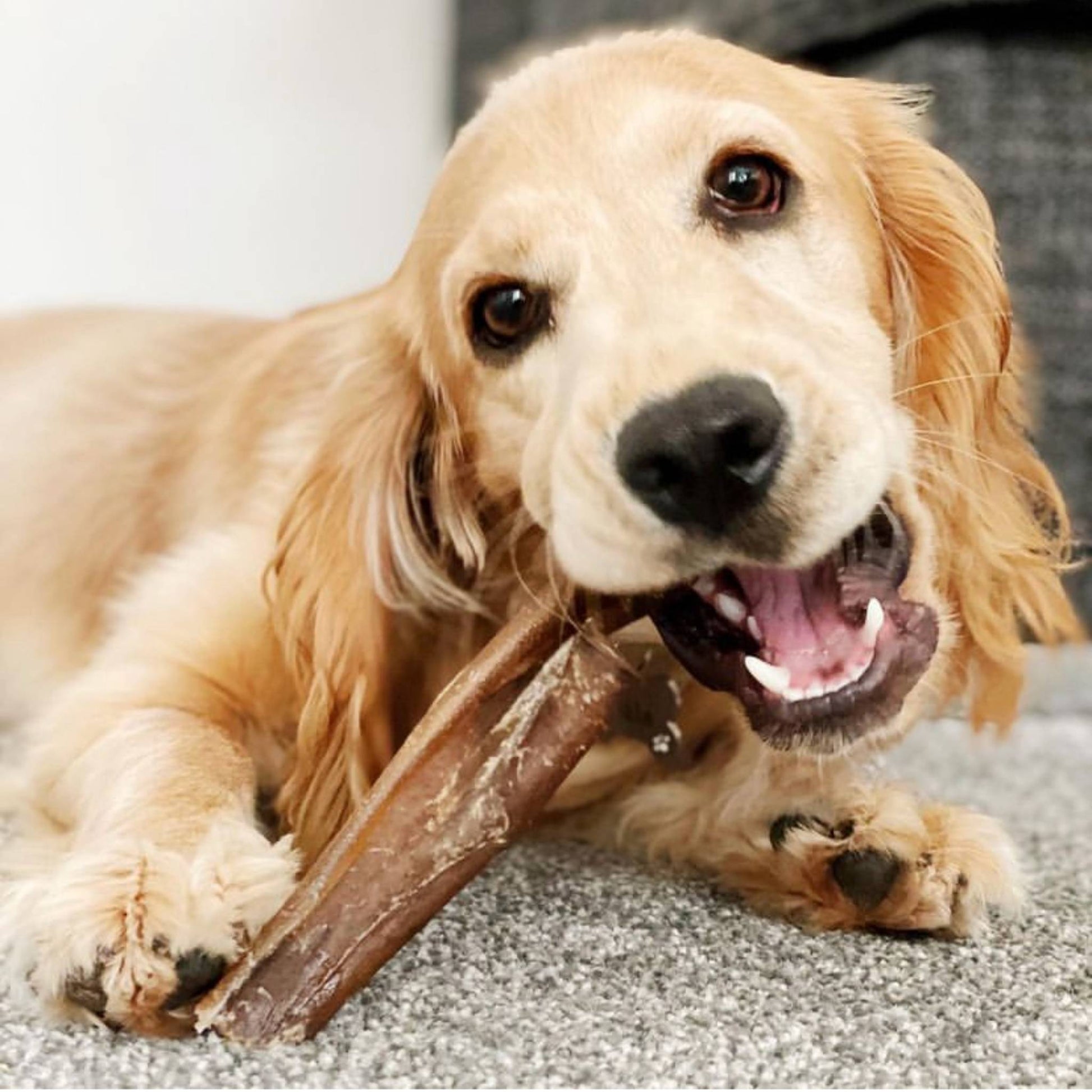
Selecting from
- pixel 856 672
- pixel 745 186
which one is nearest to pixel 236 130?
pixel 745 186

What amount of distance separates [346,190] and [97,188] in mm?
538

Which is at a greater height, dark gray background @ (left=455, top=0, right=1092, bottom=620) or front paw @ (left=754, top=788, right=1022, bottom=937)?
dark gray background @ (left=455, top=0, right=1092, bottom=620)

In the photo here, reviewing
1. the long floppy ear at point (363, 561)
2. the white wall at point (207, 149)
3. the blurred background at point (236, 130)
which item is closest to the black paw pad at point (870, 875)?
the long floppy ear at point (363, 561)

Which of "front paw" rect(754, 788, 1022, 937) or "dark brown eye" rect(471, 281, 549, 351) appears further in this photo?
"dark brown eye" rect(471, 281, 549, 351)

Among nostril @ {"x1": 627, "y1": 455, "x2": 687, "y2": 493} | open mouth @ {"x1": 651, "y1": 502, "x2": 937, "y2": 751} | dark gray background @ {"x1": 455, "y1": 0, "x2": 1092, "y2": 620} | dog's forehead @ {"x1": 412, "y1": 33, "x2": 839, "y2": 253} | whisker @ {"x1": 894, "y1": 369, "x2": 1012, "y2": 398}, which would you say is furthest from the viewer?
dark gray background @ {"x1": 455, "y1": 0, "x2": 1092, "y2": 620}

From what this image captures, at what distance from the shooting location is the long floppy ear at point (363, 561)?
1.25 m

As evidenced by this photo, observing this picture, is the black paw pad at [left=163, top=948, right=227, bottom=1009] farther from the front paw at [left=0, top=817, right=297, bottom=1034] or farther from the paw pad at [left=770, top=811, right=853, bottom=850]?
the paw pad at [left=770, top=811, right=853, bottom=850]

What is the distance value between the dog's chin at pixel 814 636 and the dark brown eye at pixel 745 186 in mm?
278

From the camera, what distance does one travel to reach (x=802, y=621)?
3.57 feet

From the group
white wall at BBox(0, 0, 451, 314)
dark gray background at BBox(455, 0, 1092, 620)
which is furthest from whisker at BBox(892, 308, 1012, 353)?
white wall at BBox(0, 0, 451, 314)

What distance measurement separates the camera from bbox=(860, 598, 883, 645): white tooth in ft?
3.52

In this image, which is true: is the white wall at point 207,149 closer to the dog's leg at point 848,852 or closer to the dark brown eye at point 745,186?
the dark brown eye at point 745,186

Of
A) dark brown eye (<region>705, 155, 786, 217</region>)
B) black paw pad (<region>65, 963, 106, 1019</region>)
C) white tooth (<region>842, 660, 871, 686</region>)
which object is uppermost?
dark brown eye (<region>705, 155, 786, 217</region>)

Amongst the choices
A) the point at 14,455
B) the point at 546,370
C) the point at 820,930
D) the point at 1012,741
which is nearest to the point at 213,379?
the point at 14,455
